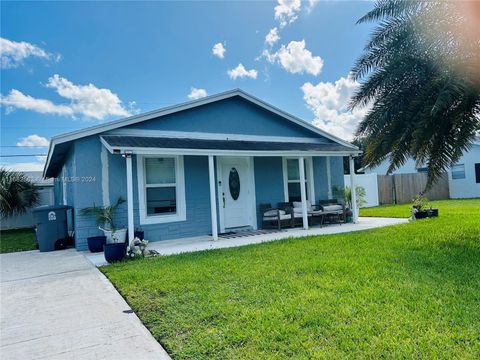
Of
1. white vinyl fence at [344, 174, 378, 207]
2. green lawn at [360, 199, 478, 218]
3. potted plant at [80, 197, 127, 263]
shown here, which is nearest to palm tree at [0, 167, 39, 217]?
potted plant at [80, 197, 127, 263]

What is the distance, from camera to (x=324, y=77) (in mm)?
16781

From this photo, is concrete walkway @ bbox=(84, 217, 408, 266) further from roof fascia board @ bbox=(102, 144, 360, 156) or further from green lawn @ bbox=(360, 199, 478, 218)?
green lawn @ bbox=(360, 199, 478, 218)

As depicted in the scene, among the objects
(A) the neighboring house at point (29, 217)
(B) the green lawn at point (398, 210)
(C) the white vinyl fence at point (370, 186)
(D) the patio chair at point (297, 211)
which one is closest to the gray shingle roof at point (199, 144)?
(D) the patio chair at point (297, 211)

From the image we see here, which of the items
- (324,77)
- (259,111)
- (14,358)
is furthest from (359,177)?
(14,358)

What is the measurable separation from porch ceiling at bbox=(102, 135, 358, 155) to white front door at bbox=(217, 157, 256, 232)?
25.4 inches

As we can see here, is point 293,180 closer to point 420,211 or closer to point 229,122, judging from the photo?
point 229,122

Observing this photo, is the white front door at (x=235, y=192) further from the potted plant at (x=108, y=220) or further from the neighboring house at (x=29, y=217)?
the neighboring house at (x=29, y=217)

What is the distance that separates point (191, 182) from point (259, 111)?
391 centimetres

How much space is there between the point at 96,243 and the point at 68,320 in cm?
494

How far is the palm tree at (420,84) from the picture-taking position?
634 centimetres

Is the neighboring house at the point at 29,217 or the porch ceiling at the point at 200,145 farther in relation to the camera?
the neighboring house at the point at 29,217

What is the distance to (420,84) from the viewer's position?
281 inches

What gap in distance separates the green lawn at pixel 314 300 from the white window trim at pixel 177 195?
2676 mm

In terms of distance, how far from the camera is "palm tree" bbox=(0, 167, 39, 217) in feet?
53.7
